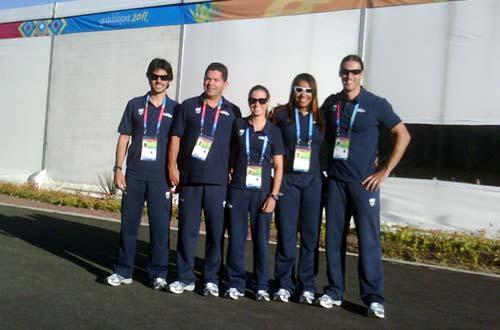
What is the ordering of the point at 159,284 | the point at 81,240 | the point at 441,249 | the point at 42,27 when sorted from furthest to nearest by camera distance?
the point at 42,27, the point at 441,249, the point at 81,240, the point at 159,284

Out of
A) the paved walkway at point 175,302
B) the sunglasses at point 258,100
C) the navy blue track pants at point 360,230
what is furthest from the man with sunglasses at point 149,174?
the navy blue track pants at point 360,230

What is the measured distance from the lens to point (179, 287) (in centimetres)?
499

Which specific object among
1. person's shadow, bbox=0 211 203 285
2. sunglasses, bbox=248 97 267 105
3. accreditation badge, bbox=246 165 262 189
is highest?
sunglasses, bbox=248 97 267 105

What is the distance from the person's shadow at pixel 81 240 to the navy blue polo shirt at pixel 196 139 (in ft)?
4.01

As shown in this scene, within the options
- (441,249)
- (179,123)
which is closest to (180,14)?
(441,249)

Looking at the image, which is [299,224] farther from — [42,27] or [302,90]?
[42,27]

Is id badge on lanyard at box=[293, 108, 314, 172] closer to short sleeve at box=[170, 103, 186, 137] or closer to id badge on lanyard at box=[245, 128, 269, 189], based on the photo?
id badge on lanyard at box=[245, 128, 269, 189]

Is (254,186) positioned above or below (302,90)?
below

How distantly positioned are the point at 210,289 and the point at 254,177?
1067mm

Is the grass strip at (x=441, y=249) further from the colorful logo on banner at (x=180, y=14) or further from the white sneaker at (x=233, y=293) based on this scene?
the colorful logo on banner at (x=180, y=14)

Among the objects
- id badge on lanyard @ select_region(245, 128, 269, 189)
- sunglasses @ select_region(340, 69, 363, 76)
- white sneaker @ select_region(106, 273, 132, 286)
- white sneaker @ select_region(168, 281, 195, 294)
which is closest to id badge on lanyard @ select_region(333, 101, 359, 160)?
sunglasses @ select_region(340, 69, 363, 76)

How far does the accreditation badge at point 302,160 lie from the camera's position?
4.73 m

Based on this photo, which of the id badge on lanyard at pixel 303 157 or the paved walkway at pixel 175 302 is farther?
the id badge on lanyard at pixel 303 157

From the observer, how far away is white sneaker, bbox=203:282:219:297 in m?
4.92
